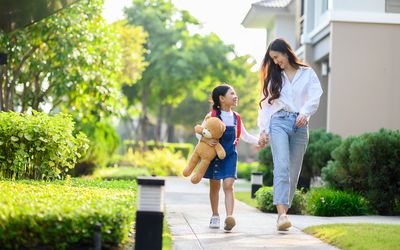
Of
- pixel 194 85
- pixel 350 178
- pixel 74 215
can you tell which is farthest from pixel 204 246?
pixel 194 85

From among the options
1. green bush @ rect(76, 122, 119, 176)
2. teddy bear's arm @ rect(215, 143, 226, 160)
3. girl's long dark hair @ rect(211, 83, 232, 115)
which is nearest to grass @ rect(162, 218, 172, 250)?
teddy bear's arm @ rect(215, 143, 226, 160)

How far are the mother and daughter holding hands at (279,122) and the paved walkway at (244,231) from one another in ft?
0.75

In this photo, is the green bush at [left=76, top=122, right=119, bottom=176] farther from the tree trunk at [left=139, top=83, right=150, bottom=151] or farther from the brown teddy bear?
the tree trunk at [left=139, top=83, right=150, bottom=151]

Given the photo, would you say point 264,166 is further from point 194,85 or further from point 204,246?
point 194,85

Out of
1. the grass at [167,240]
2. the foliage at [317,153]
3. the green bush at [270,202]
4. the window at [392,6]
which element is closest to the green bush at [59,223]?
the grass at [167,240]

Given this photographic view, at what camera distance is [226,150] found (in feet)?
26.8

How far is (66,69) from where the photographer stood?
1652 cm

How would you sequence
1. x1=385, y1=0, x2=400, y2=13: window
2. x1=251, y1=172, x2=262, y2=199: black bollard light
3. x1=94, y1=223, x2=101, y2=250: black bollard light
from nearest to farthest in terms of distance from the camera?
x1=94, y1=223, x2=101, y2=250: black bollard light < x1=251, y1=172, x2=262, y2=199: black bollard light < x1=385, y1=0, x2=400, y2=13: window

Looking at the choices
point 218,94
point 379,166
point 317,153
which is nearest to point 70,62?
point 317,153

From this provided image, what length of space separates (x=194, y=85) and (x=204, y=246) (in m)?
30.3

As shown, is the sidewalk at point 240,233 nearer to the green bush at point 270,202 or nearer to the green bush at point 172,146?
the green bush at point 270,202

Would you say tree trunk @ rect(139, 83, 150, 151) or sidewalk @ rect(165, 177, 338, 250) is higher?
tree trunk @ rect(139, 83, 150, 151)

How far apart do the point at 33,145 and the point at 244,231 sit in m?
3.40

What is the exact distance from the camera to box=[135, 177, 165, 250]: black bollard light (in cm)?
561
